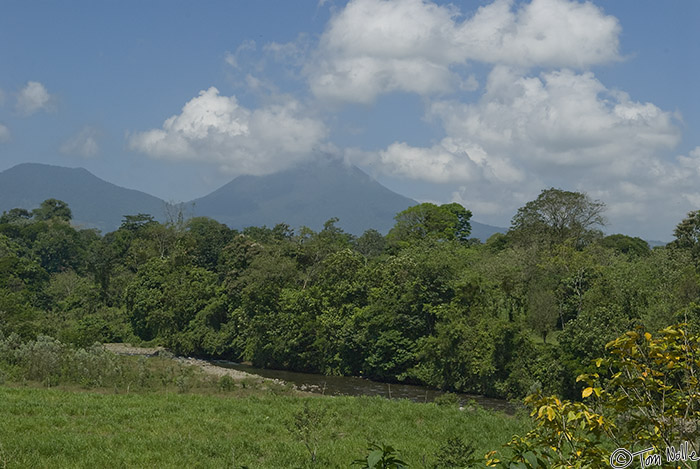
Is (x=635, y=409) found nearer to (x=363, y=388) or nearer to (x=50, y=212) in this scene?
(x=363, y=388)

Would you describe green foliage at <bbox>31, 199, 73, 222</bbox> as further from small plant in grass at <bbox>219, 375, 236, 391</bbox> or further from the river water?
small plant in grass at <bbox>219, 375, 236, 391</bbox>

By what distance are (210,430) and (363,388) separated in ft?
72.3

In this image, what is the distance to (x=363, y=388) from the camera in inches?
1284

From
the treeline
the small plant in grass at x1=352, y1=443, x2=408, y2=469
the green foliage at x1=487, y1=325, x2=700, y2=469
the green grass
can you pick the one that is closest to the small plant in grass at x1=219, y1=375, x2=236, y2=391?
the green grass

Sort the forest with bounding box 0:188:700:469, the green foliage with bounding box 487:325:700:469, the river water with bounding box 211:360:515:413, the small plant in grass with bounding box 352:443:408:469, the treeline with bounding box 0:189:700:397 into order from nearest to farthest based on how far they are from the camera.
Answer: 1. the green foliage with bounding box 487:325:700:469
2. the small plant in grass with bounding box 352:443:408:469
3. the forest with bounding box 0:188:700:469
4. the river water with bounding box 211:360:515:413
5. the treeline with bounding box 0:189:700:397

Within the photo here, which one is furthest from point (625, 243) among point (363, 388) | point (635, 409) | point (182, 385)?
point (635, 409)

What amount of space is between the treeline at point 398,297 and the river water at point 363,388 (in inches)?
42.8

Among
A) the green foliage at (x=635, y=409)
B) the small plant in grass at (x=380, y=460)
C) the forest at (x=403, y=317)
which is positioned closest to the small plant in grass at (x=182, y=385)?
the forest at (x=403, y=317)

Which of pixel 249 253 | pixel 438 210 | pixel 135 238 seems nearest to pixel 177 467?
pixel 249 253

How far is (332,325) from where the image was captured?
39594 mm

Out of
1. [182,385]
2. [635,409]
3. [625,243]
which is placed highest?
[625,243]

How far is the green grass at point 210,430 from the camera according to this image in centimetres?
909

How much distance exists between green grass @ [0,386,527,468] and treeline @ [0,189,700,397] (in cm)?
874

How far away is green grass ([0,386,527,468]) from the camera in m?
9.09
